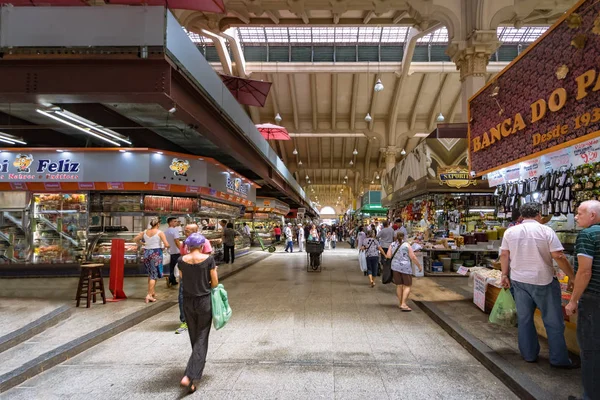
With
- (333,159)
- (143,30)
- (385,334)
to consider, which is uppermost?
(333,159)

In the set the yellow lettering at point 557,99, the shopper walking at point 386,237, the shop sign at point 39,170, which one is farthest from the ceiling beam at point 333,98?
the yellow lettering at point 557,99

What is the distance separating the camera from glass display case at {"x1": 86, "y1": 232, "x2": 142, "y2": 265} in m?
10.7

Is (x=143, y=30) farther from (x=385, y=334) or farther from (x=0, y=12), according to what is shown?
(x=385, y=334)

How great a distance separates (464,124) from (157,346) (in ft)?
37.4

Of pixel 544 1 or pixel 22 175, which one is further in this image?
pixel 544 1

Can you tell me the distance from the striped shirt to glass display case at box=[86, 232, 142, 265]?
10.5 meters

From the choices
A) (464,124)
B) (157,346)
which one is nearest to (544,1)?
(464,124)

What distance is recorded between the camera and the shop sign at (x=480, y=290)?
6.28 meters

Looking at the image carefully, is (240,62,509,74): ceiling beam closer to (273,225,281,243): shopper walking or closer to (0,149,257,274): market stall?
(273,225,281,243): shopper walking

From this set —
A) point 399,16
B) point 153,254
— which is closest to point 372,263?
point 153,254

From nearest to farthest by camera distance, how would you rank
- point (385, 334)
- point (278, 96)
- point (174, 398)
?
point (174, 398)
point (385, 334)
point (278, 96)

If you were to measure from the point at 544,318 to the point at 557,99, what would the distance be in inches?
108

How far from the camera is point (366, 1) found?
13.4 meters

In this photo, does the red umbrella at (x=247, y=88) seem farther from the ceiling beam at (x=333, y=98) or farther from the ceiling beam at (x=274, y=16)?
the ceiling beam at (x=333, y=98)
